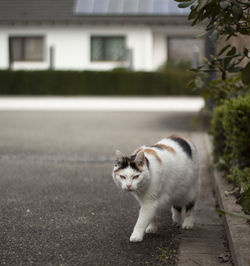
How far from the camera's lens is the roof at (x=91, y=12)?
90.0 feet

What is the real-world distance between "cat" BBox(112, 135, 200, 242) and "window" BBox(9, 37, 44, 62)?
85.2 feet

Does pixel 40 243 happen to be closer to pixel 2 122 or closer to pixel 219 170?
pixel 219 170

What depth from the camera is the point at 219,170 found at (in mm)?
6605

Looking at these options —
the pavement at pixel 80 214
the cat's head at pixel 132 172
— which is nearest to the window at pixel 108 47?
the pavement at pixel 80 214

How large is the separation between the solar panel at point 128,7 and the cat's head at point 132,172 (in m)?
24.0

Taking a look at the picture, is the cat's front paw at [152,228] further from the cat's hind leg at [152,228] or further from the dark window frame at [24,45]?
the dark window frame at [24,45]

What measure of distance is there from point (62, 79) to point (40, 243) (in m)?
21.1

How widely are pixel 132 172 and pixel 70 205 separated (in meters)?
1.54

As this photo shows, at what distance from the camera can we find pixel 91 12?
27734 millimetres

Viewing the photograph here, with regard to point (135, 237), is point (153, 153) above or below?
above

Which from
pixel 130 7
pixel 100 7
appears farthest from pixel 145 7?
pixel 100 7

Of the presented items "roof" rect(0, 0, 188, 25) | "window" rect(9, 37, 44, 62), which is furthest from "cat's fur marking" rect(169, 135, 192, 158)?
"window" rect(9, 37, 44, 62)

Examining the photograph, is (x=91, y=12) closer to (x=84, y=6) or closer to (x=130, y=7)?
(x=84, y=6)

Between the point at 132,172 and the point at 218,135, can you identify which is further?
the point at 218,135
